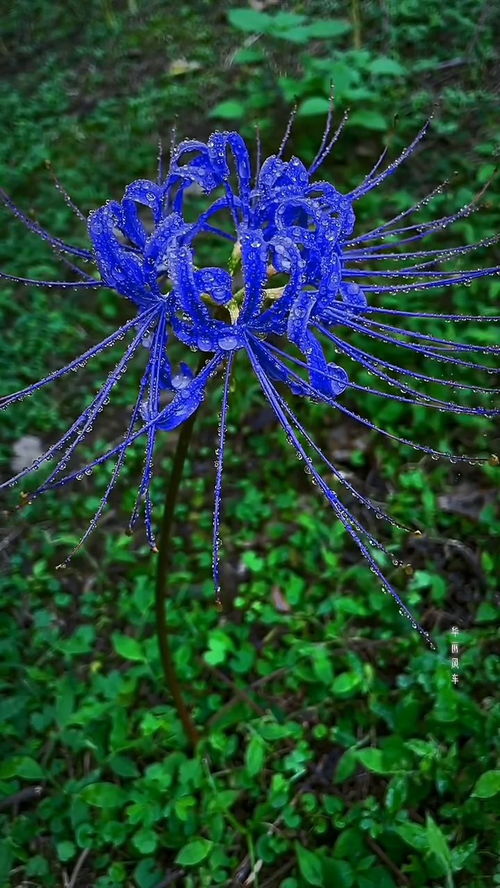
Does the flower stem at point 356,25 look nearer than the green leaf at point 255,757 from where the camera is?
No

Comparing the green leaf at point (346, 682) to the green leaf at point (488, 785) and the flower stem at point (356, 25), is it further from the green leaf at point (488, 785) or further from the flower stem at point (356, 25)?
the flower stem at point (356, 25)

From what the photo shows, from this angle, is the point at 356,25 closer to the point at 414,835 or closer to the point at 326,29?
the point at 326,29

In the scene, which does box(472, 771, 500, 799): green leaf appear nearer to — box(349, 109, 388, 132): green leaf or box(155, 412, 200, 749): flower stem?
box(155, 412, 200, 749): flower stem

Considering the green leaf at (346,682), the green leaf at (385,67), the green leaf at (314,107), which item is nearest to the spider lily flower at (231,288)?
the green leaf at (346,682)

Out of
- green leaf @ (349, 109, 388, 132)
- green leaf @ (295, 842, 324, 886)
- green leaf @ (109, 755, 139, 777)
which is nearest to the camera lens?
green leaf @ (295, 842, 324, 886)

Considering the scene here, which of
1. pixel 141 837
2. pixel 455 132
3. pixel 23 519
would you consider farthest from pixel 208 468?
pixel 455 132

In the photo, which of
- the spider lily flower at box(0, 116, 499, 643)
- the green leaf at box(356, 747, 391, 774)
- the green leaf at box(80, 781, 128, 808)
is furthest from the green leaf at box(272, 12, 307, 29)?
the green leaf at box(80, 781, 128, 808)

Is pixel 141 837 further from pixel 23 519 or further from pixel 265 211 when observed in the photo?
pixel 265 211
